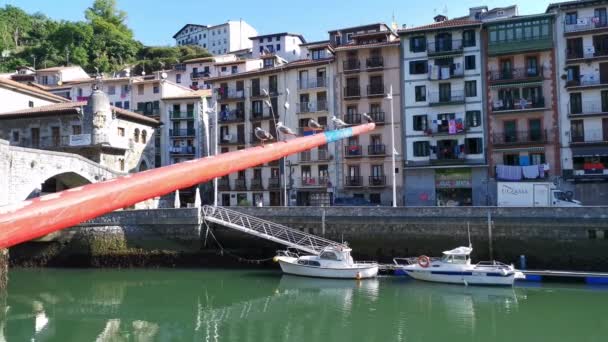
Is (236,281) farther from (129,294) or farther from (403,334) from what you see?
(403,334)

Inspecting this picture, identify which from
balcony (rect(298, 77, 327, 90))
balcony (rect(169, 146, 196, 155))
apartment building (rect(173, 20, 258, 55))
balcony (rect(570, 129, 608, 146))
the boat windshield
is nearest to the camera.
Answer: the boat windshield

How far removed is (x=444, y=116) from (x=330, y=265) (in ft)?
71.7

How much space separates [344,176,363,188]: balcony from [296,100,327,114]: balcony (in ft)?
22.8

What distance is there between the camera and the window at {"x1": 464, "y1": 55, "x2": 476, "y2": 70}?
41594 mm

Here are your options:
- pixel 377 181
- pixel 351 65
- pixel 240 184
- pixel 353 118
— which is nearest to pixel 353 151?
pixel 353 118

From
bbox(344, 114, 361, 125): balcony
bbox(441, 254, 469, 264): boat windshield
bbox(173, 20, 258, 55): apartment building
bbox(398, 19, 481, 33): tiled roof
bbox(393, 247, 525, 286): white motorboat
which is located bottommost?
bbox(393, 247, 525, 286): white motorboat

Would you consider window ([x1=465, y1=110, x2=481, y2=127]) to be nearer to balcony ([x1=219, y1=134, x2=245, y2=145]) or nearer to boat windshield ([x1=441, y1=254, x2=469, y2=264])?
boat windshield ([x1=441, y1=254, x2=469, y2=264])

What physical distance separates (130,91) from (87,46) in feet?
127

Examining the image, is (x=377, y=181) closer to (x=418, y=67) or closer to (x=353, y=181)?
(x=353, y=181)

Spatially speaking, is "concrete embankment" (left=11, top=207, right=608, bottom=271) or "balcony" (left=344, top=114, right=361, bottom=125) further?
"balcony" (left=344, top=114, right=361, bottom=125)

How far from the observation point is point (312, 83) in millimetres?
46844

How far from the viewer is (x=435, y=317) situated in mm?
18781

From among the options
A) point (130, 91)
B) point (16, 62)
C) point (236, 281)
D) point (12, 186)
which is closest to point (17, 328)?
point (236, 281)

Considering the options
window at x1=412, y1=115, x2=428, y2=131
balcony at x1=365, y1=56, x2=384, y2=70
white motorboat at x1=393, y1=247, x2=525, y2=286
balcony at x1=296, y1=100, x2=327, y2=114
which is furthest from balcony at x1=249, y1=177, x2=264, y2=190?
white motorboat at x1=393, y1=247, x2=525, y2=286
